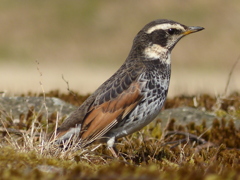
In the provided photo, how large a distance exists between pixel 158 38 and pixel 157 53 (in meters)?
0.24

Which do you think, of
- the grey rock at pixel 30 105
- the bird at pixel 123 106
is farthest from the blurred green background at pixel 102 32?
the bird at pixel 123 106

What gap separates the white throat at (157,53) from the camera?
8539 mm

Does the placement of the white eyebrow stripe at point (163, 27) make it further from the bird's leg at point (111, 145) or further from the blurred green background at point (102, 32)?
the blurred green background at point (102, 32)

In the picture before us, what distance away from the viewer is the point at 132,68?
8195 mm

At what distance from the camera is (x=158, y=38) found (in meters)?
8.65

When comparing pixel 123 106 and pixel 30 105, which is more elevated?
pixel 123 106

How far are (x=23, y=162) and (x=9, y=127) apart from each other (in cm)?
388

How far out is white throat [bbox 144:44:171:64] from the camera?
336 inches

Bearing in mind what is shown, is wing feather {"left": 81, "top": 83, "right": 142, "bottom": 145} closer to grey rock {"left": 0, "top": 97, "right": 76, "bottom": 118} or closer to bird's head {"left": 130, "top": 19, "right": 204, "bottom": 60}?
bird's head {"left": 130, "top": 19, "right": 204, "bottom": 60}

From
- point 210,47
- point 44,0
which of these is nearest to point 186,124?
point 210,47

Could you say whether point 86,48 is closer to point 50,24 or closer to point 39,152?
point 50,24

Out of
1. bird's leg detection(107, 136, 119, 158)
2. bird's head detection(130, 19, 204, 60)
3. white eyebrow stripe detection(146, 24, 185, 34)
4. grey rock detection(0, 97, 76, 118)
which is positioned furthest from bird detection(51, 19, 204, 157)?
grey rock detection(0, 97, 76, 118)

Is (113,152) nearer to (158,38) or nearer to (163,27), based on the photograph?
(158,38)

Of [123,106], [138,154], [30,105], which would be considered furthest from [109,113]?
[30,105]
